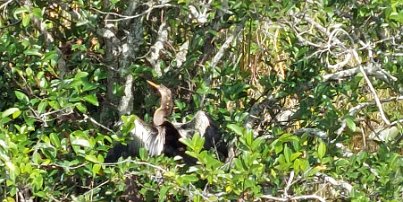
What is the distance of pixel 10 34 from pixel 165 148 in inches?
28.5

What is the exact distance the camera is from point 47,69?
323cm

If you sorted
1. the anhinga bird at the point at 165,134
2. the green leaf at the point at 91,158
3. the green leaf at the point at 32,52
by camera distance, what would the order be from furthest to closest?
the anhinga bird at the point at 165,134, the green leaf at the point at 32,52, the green leaf at the point at 91,158

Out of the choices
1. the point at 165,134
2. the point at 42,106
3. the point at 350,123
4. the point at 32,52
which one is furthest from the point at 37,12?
the point at 350,123

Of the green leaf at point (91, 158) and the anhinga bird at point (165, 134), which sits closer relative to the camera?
the green leaf at point (91, 158)

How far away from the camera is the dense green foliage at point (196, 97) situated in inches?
115

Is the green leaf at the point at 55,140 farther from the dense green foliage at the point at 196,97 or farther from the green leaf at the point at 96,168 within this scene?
the green leaf at the point at 96,168

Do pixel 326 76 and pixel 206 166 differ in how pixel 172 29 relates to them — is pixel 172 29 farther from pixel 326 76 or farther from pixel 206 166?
pixel 206 166

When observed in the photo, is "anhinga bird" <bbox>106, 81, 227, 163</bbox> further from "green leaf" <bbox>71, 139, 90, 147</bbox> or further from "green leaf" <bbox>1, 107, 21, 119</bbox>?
"green leaf" <bbox>1, 107, 21, 119</bbox>

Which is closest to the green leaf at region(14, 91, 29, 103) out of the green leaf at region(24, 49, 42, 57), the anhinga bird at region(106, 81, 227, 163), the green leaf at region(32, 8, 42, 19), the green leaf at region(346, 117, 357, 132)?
the green leaf at region(24, 49, 42, 57)

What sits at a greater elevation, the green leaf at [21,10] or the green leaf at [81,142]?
the green leaf at [21,10]

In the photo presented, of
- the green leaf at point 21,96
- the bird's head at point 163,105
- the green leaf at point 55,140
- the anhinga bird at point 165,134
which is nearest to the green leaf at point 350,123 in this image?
the anhinga bird at point 165,134

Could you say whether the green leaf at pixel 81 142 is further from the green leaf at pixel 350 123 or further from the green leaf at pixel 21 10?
the green leaf at pixel 350 123

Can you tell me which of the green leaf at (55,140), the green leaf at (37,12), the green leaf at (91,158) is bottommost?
the green leaf at (91,158)

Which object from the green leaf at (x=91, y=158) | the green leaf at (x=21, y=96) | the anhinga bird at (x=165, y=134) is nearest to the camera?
the green leaf at (x=91, y=158)
